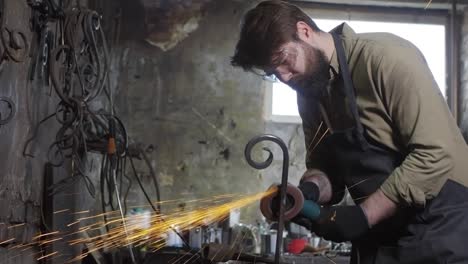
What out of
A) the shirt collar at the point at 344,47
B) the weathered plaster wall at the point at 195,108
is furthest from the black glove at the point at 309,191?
the weathered plaster wall at the point at 195,108

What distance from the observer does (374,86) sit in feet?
6.56

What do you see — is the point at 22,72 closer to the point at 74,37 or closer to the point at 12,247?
the point at 74,37

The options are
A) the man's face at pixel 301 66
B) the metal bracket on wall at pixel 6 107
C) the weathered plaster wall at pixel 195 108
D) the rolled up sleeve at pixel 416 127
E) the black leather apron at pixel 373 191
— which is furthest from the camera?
the weathered plaster wall at pixel 195 108

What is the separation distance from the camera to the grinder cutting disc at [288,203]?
189 centimetres

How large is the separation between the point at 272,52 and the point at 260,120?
262 cm

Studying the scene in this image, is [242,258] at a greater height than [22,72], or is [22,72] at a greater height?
[22,72]

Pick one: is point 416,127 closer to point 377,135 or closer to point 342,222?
point 377,135

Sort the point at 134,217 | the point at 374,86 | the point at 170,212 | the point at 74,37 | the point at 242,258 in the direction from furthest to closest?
the point at 170,212 → the point at 134,217 → the point at 74,37 → the point at 242,258 → the point at 374,86

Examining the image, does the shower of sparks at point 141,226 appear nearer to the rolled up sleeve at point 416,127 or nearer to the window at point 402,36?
the window at point 402,36

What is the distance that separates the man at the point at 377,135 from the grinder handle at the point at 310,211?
0.07ft

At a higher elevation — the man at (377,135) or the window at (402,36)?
the window at (402,36)

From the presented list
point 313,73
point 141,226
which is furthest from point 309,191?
point 141,226

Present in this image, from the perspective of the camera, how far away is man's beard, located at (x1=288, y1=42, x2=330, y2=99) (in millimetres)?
2113

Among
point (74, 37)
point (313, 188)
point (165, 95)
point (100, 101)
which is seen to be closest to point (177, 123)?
point (165, 95)
